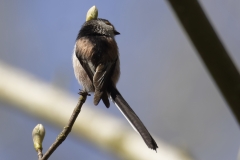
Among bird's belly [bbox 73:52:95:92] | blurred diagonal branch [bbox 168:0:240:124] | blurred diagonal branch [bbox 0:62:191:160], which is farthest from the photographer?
bird's belly [bbox 73:52:95:92]

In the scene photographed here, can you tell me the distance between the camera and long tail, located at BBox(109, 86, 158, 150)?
1.55 meters

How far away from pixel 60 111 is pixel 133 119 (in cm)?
54

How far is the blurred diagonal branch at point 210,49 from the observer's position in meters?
0.78

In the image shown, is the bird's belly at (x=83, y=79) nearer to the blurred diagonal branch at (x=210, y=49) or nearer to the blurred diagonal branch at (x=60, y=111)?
the blurred diagonal branch at (x=60, y=111)

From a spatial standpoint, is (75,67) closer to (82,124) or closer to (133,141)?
(82,124)

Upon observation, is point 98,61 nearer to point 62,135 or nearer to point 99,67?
point 99,67

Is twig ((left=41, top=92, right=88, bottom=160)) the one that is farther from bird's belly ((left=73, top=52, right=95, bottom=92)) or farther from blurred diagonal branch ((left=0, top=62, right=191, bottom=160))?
bird's belly ((left=73, top=52, right=95, bottom=92))

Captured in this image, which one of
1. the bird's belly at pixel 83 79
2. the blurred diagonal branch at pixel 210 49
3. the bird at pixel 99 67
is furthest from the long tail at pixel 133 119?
the blurred diagonal branch at pixel 210 49

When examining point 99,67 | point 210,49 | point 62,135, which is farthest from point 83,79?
point 210,49

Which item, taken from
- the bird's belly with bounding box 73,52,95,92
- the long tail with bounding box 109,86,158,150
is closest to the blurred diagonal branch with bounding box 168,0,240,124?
the long tail with bounding box 109,86,158,150

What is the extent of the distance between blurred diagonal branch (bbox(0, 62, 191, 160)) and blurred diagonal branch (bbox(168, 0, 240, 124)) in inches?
46.6

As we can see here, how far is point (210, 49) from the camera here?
0.80 m

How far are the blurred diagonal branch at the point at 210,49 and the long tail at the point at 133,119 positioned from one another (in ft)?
2.39

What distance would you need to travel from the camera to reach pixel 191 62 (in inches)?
126
